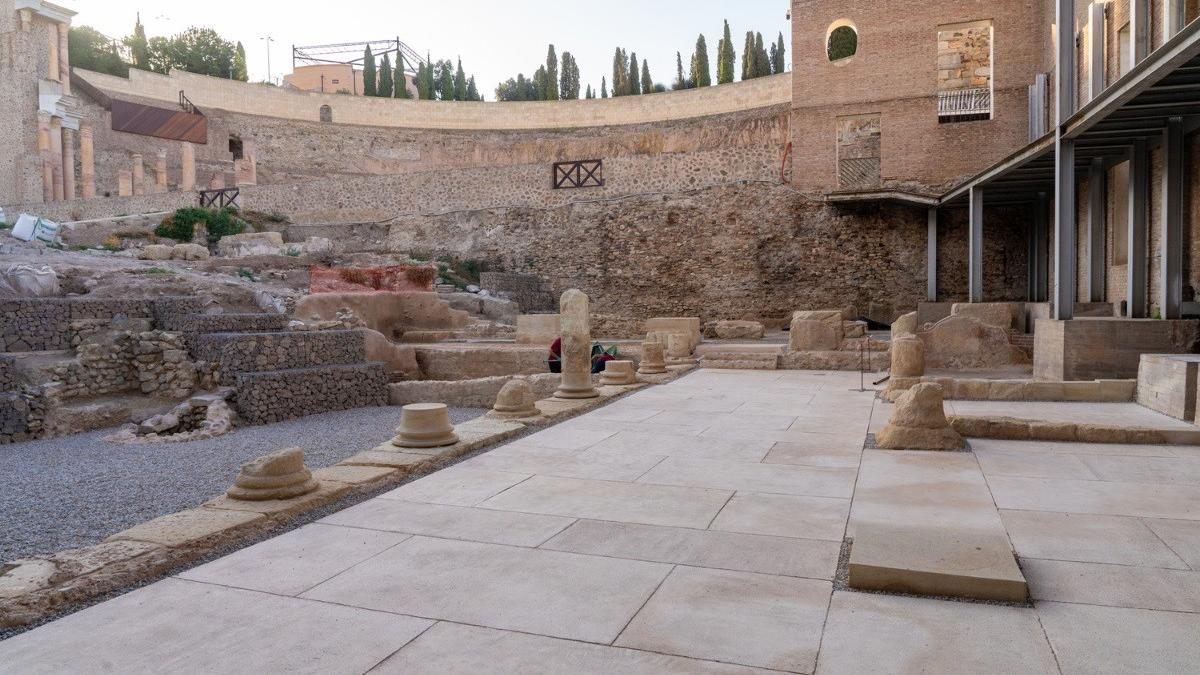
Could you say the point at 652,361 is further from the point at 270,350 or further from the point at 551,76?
the point at 551,76

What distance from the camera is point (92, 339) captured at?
13.6 metres

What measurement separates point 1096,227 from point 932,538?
12.6m

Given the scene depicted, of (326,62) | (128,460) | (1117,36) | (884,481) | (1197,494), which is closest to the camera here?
(1197,494)

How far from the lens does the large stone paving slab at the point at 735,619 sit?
2.85m

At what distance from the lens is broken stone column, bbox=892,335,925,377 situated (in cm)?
915

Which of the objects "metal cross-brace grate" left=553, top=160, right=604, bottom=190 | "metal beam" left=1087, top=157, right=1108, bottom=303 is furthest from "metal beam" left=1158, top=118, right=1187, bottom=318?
"metal cross-brace grate" left=553, top=160, right=604, bottom=190

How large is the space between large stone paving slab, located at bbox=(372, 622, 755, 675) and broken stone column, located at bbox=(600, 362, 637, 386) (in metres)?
8.12

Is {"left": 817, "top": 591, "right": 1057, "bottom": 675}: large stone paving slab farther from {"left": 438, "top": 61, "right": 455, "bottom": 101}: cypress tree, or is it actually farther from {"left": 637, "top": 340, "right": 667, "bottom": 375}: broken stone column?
{"left": 438, "top": 61, "right": 455, "bottom": 101}: cypress tree

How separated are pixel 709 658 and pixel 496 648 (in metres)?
0.84

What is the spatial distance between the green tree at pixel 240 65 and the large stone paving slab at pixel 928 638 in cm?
5978

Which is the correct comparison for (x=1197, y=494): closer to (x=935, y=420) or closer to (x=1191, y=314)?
(x=935, y=420)

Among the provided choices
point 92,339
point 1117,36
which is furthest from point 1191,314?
point 92,339

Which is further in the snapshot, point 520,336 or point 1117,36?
point 520,336

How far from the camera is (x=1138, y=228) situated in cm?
1095
